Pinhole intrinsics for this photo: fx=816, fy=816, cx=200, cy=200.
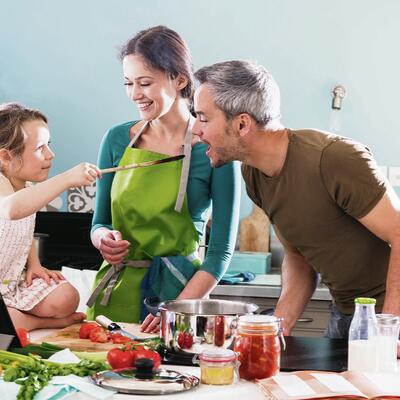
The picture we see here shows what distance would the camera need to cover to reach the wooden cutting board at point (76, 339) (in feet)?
6.74

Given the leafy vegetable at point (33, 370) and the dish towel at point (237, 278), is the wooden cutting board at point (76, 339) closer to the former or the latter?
the leafy vegetable at point (33, 370)

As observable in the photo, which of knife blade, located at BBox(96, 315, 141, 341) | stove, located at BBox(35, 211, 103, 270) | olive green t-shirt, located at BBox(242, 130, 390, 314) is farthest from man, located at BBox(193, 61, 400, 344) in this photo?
stove, located at BBox(35, 211, 103, 270)

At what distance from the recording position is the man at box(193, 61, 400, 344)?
2.24 meters

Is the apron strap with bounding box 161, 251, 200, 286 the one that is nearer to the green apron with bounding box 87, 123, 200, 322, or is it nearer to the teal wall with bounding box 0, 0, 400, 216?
the green apron with bounding box 87, 123, 200, 322

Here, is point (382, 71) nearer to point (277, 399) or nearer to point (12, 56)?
point (12, 56)

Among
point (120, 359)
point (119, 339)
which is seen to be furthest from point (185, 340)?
point (119, 339)

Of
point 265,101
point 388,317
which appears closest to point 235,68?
point 265,101

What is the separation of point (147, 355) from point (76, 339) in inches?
15.4

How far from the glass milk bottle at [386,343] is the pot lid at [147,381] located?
0.42m

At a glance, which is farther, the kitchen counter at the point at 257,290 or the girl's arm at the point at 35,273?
the kitchen counter at the point at 257,290

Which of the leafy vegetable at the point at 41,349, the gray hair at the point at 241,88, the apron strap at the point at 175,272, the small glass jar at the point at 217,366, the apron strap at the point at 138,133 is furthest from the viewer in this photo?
the apron strap at the point at 138,133

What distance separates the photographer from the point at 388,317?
1841mm

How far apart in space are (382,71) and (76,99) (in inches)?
65.4

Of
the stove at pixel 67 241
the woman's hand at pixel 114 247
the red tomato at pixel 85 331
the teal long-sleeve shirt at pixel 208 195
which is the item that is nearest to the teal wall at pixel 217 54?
the stove at pixel 67 241
